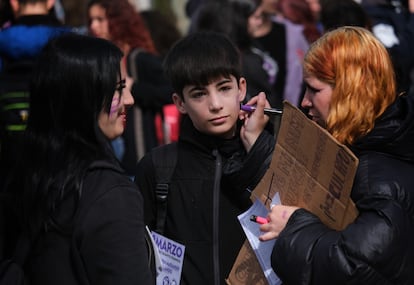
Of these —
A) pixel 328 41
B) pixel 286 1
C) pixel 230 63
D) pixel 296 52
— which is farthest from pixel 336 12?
pixel 328 41

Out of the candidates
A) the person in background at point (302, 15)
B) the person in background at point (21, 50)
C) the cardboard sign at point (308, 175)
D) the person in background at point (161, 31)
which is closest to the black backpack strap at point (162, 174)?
the cardboard sign at point (308, 175)

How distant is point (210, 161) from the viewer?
367 centimetres

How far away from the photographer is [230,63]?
12.3 ft

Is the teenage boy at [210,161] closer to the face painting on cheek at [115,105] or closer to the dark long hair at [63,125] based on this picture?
the face painting on cheek at [115,105]

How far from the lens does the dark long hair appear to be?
8.73 ft

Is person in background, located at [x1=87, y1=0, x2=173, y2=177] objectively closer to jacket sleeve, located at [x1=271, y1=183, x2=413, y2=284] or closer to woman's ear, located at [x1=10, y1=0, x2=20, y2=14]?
woman's ear, located at [x1=10, y1=0, x2=20, y2=14]

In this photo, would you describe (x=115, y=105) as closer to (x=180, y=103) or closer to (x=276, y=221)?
(x=276, y=221)

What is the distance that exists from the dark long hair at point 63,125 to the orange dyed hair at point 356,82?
74 centimetres

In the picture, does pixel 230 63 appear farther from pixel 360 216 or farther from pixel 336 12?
pixel 336 12

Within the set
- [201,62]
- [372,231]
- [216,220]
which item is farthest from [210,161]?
[372,231]

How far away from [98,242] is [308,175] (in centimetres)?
75

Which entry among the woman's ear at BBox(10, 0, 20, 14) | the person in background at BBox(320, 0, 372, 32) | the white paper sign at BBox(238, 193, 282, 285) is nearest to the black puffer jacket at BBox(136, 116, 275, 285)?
the white paper sign at BBox(238, 193, 282, 285)

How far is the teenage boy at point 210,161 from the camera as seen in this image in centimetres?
351

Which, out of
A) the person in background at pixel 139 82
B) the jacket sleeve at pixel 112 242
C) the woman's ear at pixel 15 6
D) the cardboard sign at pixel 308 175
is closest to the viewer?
the jacket sleeve at pixel 112 242
